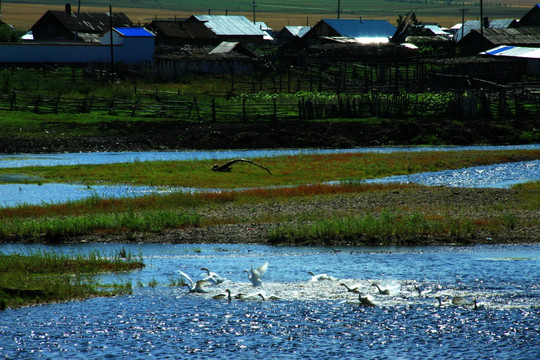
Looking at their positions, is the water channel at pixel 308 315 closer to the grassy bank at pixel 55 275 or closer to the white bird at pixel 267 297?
the white bird at pixel 267 297

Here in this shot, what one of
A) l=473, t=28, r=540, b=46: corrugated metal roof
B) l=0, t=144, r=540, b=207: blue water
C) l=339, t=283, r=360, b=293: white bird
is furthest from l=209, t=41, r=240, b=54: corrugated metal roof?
l=339, t=283, r=360, b=293: white bird

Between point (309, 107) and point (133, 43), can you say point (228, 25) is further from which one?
point (309, 107)

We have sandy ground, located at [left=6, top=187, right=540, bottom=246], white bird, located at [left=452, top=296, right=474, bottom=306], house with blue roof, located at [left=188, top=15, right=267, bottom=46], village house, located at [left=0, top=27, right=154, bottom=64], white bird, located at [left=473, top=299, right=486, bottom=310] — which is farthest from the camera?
house with blue roof, located at [left=188, top=15, right=267, bottom=46]

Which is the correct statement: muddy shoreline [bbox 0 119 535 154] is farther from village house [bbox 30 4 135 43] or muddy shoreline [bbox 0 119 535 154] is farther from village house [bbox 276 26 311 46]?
village house [bbox 276 26 311 46]

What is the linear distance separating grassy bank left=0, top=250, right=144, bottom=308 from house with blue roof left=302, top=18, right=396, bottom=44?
80885 mm

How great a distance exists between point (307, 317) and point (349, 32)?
92.3 m

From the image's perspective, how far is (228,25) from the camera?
118812 mm

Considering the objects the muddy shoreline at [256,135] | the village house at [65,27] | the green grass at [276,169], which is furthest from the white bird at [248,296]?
the village house at [65,27]

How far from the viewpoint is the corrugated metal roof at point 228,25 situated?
115 meters

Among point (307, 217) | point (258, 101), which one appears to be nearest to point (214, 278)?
point (307, 217)

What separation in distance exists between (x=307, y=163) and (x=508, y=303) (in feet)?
81.0

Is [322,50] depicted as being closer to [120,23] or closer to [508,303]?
[120,23]

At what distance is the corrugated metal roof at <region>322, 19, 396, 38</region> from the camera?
105 m

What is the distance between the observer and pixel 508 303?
17359 millimetres
